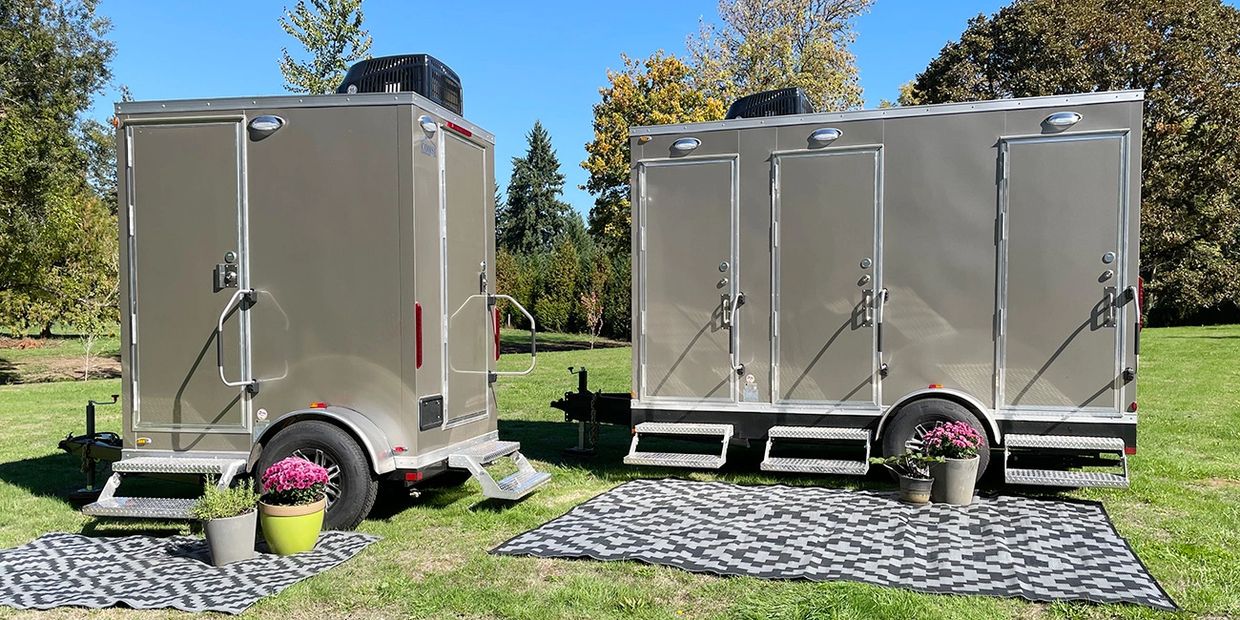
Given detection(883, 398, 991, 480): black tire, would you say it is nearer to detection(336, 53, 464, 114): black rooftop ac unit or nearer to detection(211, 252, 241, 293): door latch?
detection(336, 53, 464, 114): black rooftop ac unit

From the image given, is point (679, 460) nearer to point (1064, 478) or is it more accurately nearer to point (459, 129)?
point (1064, 478)

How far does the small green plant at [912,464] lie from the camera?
22.5 ft

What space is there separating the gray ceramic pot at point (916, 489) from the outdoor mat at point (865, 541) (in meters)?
0.12

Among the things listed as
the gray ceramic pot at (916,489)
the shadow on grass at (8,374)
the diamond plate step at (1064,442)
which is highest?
the diamond plate step at (1064,442)

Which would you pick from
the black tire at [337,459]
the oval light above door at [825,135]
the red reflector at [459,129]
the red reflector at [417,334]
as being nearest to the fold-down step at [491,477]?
the black tire at [337,459]

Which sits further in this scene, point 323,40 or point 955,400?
point 323,40

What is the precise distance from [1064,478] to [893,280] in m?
1.98

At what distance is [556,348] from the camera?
1080 inches

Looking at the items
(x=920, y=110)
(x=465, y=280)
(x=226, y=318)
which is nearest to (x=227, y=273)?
(x=226, y=318)

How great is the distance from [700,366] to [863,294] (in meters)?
1.54

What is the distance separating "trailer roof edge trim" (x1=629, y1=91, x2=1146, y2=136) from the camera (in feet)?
22.5

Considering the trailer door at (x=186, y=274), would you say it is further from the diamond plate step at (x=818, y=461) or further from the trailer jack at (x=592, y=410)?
the diamond plate step at (x=818, y=461)

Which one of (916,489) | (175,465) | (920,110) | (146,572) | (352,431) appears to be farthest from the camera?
(920,110)

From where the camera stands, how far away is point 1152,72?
22109 mm
